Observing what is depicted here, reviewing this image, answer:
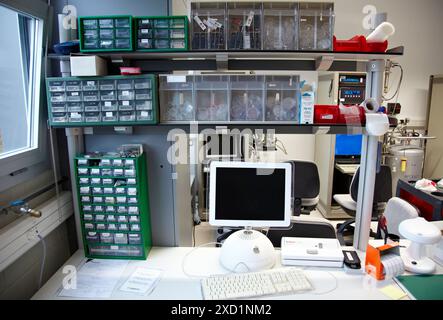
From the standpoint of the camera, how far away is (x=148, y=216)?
174 centimetres

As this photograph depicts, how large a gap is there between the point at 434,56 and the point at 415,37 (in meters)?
0.36

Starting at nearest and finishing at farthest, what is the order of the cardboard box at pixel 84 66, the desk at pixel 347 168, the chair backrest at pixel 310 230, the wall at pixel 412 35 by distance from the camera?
the cardboard box at pixel 84 66
the chair backrest at pixel 310 230
the desk at pixel 347 168
the wall at pixel 412 35

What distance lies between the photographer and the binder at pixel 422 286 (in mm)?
1316

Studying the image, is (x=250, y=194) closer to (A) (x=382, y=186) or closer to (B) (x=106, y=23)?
(B) (x=106, y=23)

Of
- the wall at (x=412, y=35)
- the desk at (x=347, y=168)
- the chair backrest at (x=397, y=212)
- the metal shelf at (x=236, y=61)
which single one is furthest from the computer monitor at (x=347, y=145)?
the metal shelf at (x=236, y=61)

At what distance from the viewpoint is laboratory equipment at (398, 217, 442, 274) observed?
1.44 meters

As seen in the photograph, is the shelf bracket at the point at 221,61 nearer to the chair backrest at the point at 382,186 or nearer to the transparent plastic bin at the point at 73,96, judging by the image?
the transparent plastic bin at the point at 73,96

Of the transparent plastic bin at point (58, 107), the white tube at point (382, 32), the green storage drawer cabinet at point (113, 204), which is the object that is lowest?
the green storage drawer cabinet at point (113, 204)

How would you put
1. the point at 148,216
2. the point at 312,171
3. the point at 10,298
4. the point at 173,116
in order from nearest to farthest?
the point at 10,298 → the point at 173,116 → the point at 148,216 → the point at 312,171

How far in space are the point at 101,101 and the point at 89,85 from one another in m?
0.09

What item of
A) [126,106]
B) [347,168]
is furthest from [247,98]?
[347,168]

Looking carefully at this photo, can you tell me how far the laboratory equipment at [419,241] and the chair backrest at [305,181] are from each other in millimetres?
1443

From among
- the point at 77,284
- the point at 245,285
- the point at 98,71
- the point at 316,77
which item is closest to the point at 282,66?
the point at 98,71

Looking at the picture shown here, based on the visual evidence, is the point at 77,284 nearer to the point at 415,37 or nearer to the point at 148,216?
the point at 148,216
